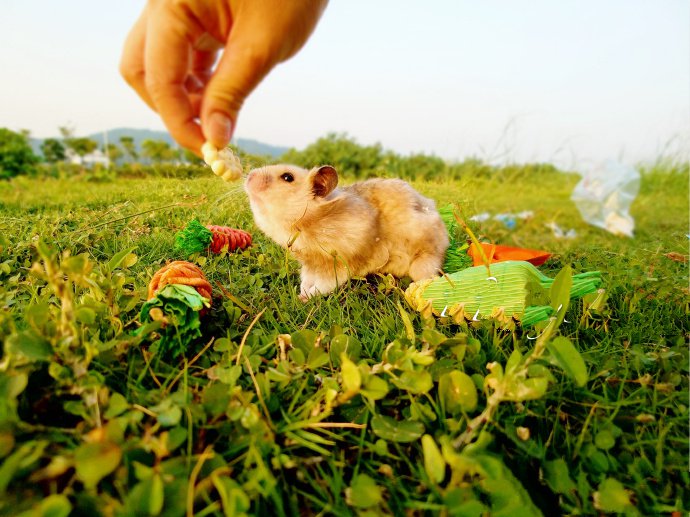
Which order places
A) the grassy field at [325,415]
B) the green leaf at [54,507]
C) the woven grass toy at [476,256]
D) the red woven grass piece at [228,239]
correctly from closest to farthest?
the green leaf at [54,507]
the grassy field at [325,415]
the red woven grass piece at [228,239]
the woven grass toy at [476,256]

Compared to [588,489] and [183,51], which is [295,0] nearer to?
[183,51]

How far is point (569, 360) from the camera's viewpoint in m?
0.83

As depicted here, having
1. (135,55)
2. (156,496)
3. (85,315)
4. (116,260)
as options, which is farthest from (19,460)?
(135,55)

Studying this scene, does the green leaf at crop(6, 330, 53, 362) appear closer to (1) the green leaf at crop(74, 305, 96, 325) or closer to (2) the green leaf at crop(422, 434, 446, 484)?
(1) the green leaf at crop(74, 305, 96, 325)

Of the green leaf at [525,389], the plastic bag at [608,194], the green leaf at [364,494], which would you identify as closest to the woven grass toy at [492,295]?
the green leaf at [525,389]

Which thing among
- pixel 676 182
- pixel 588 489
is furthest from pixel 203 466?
pixel 676 182

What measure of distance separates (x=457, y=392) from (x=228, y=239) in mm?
1226

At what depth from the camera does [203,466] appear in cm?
70

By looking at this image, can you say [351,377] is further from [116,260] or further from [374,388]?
[116,260]

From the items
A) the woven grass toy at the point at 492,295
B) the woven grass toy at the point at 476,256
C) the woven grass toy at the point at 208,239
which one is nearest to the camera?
the woven grass toy at the point at 492,295

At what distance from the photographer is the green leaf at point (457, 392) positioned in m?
0.84

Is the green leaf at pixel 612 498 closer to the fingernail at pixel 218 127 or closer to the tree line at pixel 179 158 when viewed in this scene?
the fingernail at pixel 218 127

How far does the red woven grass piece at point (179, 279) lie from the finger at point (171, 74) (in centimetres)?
34

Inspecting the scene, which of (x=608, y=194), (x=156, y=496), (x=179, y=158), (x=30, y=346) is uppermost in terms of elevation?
(x=179, y=158)
